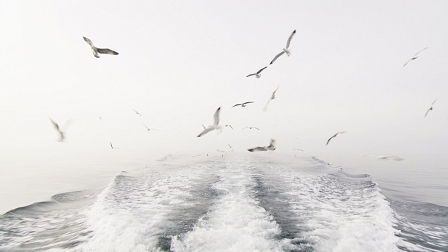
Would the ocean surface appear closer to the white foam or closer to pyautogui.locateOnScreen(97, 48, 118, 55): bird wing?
the white foam

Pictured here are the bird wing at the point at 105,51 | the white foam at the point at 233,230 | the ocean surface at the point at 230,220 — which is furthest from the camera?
the ocean surface at the point at 230,220

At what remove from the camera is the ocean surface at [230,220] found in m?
6.93

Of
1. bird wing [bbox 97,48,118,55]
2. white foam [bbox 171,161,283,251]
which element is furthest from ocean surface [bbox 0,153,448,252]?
bird wing [bbox 97,48,118,55]

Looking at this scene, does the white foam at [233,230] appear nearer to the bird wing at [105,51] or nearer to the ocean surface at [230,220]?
the ocean surface at [230,220]

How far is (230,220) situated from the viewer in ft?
28.2

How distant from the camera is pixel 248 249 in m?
6.62

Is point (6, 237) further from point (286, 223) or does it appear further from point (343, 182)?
point (343, 182)

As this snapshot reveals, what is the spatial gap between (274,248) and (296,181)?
961cm

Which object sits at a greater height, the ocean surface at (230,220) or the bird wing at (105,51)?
the bird wing at (105,51)

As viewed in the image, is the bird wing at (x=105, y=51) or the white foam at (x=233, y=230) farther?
the white foam at (x=233, y=230)

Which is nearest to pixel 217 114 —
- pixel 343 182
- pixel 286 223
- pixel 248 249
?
pixel 248 249

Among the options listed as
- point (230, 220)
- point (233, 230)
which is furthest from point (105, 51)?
point (230, 220)

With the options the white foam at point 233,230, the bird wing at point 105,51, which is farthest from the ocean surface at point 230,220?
the bird wing at point 105,51

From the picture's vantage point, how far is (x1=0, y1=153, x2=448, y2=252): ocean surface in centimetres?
693
